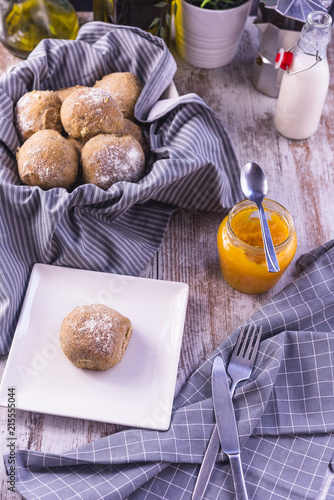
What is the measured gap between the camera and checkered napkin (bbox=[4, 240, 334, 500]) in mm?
1105

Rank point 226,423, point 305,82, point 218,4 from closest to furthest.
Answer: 1. point 226,423
2. point 305,82
3. point 218,4

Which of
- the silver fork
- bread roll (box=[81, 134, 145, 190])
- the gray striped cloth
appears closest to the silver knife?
the silver fork

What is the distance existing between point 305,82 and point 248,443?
95 cm

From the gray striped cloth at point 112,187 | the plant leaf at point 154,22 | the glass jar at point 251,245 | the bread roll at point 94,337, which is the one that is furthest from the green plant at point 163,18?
the bread roll at point 94,337

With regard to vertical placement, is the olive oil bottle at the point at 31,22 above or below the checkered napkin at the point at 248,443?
above

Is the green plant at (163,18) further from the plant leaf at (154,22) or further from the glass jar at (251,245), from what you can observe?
the glass jar at (251,245)

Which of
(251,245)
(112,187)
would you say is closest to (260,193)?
(251,245)

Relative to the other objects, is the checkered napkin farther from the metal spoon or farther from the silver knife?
the metal spoon

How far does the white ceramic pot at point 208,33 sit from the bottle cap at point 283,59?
235 mm

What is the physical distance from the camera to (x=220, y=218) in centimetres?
152

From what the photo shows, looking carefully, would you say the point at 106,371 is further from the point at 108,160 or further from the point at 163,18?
the point at 163,18

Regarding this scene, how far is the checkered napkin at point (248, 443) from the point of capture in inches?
43.5

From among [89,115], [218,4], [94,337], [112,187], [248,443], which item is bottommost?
Result: [248,443]

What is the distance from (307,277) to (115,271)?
46 cm
